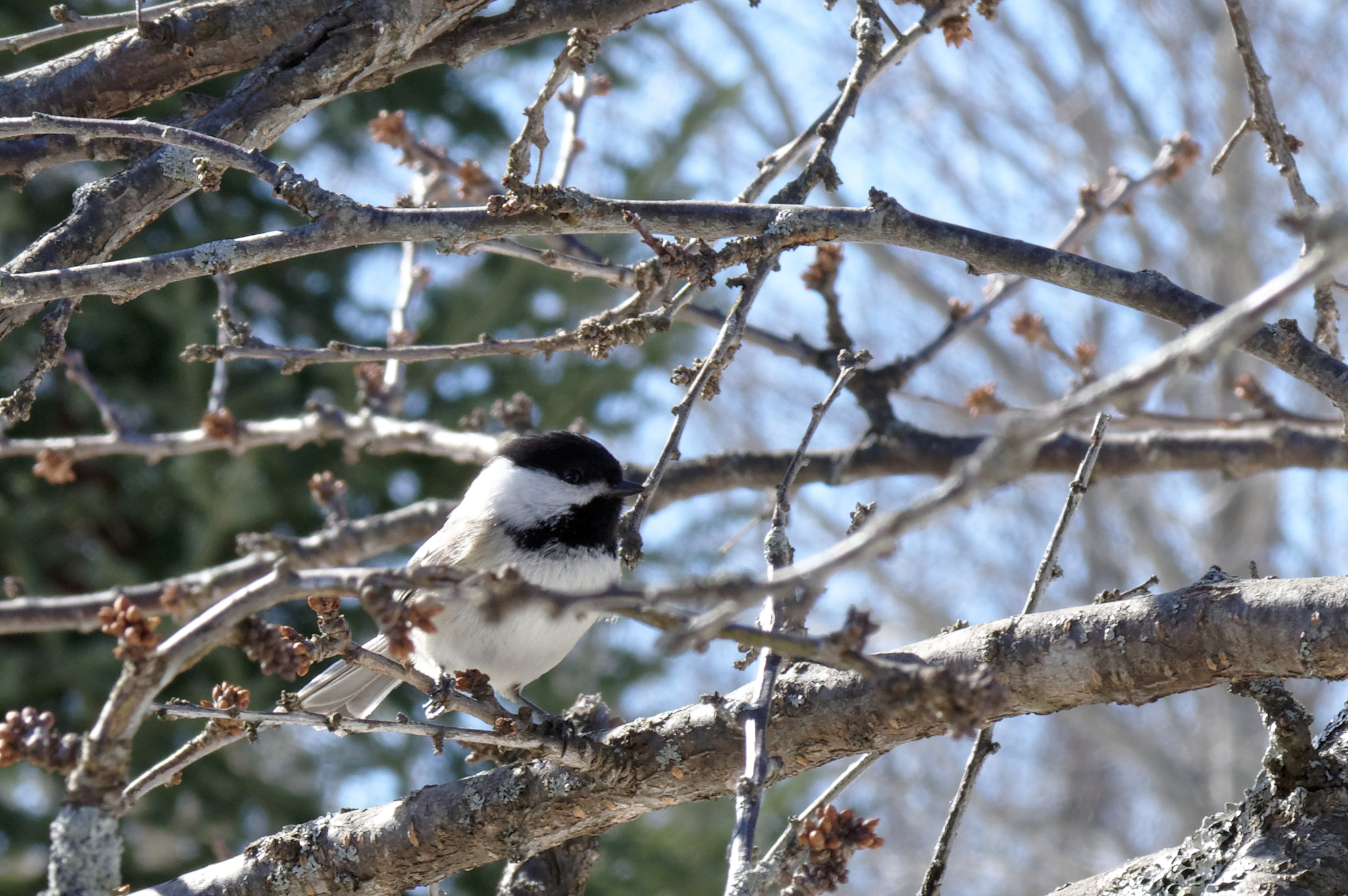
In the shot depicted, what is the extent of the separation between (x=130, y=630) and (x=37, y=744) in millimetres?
201

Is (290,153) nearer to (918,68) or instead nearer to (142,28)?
(142,28)

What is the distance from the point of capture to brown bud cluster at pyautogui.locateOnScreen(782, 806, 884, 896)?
172 centimetres

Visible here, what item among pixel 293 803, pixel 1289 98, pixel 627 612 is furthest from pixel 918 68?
pixel 627 612

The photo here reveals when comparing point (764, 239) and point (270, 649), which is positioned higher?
point (764, 239)

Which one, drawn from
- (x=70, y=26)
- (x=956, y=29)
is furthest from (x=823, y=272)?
(x=70, y=26)

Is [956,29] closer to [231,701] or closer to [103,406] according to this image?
[231,701]

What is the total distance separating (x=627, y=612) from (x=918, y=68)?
1191 cm

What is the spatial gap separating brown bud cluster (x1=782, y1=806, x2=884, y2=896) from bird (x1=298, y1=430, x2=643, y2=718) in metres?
1.12

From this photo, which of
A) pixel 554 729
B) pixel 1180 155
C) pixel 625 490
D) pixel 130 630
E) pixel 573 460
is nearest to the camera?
pixel 130 630

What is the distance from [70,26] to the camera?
2.09 metres

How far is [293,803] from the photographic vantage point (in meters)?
5.32

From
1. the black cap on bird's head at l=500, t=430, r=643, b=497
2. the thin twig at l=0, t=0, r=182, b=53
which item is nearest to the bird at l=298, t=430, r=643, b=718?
the black cap on bird's head at l=500, t=430, r=643, b=497

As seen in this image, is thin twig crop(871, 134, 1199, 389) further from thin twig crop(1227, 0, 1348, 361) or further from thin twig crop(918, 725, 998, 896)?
thin twig crop(918, 725, 998, 896)

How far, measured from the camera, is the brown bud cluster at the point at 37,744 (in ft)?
4.09
